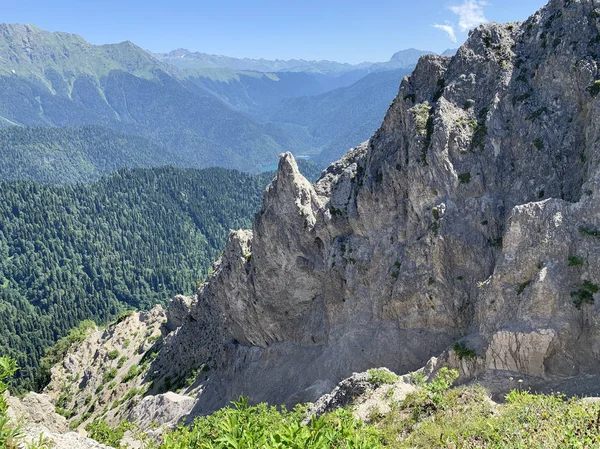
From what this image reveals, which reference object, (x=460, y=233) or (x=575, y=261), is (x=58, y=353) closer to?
(x=460, y=233)

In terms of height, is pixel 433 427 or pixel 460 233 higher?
pixel 460 233

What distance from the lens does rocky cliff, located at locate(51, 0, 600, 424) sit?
36.4 metres

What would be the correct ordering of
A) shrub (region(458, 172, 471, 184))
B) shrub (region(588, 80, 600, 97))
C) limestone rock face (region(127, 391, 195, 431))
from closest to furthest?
1. shrub (region(588, 80, 600, 97))
2. shrub (region(458, 172, 471, 184))
3. limestone rock face (region(127, 391, 195, 431))

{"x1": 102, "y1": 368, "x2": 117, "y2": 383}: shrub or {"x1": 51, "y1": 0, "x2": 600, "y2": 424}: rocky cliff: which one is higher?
{"x1": 51, "y1": 0, "x2": 600, "y2": 424}: rocky cliff

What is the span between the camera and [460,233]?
150 ft

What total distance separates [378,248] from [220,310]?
117 feet

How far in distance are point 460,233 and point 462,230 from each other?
1.37 ft

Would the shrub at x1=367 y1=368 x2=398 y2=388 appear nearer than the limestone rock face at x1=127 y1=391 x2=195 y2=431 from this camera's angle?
Yes

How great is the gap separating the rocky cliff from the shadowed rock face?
15 cm

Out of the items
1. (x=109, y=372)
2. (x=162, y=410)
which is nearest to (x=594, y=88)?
(x=162, y=410)

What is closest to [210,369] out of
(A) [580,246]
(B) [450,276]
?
(B) [450,276]

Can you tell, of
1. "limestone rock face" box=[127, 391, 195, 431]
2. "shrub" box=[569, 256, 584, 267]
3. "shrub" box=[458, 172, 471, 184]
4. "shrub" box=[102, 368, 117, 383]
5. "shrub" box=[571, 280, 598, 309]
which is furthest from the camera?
"shrub" box=[102, 368, 117, 383]

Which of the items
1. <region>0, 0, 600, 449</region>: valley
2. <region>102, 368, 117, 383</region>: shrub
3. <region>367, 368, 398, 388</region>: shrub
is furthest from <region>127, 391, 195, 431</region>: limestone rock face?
<region>367, 368, 398, 388</region>: shrub

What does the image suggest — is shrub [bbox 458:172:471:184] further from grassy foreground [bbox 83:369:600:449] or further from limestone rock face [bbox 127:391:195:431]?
limestone rock face [bbox 127:391:195:431]
